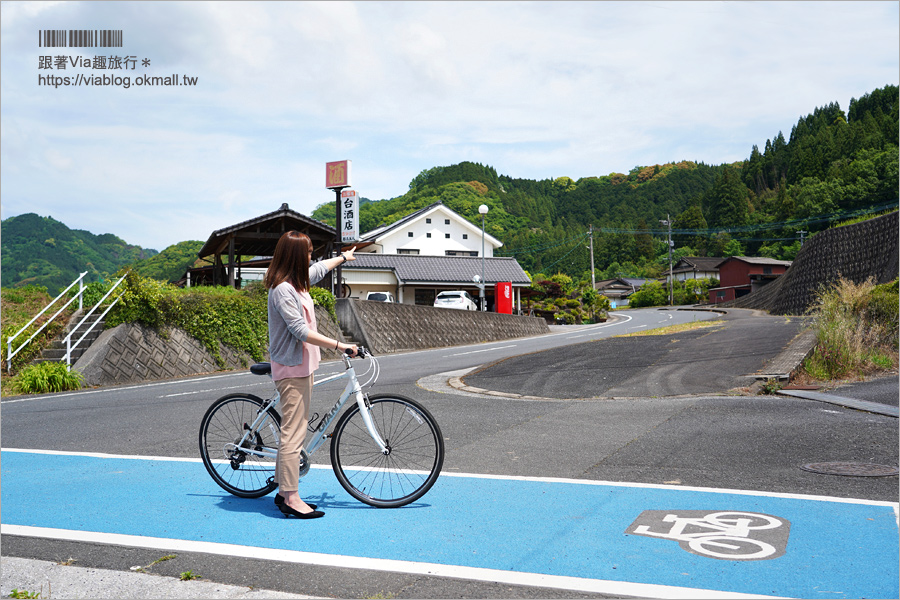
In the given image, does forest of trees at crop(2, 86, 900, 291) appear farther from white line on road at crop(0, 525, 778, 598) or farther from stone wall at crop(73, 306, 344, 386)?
white line on road at crop(0, 525, 778, 598)

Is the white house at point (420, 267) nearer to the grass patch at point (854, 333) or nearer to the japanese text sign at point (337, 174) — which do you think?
the japanese text sign at point (337, 174)

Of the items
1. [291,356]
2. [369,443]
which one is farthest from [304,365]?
[369,443]

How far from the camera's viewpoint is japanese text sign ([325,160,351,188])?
25516mm

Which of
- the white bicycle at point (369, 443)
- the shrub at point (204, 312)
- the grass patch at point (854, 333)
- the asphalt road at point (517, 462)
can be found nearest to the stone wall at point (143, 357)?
the shrub at point (204, 312)

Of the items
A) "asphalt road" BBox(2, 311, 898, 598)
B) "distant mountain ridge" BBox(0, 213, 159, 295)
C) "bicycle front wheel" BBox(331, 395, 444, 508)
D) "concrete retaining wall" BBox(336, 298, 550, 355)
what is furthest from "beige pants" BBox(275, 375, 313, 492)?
"distant mountain ridge" BBox(0, 213, 159, 295)

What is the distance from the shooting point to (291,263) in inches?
173

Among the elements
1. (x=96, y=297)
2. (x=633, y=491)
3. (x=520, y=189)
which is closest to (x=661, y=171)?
(x=520, y=189)

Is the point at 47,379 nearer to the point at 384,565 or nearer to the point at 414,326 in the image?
the point at 384,565

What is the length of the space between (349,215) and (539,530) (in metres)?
22.2

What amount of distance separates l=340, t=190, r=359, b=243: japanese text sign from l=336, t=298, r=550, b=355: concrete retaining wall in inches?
99.4

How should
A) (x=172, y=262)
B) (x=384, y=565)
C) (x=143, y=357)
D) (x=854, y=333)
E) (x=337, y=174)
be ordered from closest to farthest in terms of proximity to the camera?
(x=384, y=565), (x=854, y=333), (x=143, y=357), (x=337, y=174), (x=172, y=262)

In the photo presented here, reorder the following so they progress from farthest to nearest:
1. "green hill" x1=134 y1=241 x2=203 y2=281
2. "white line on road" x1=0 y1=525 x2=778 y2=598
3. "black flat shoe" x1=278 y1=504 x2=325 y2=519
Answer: "green hill" x1=134 y1=241 x2=203 y2=281 → "black flat shoe" x1=278 y1=504 x2=325 y2=519 → "white line on road" x1=0 y1=525 x2=778 y2=598

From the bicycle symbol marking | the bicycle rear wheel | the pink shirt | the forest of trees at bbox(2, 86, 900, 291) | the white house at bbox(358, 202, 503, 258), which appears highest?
the forest of trees at bbox(2, 86, 900, 291)

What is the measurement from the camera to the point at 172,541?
3.89 metres
